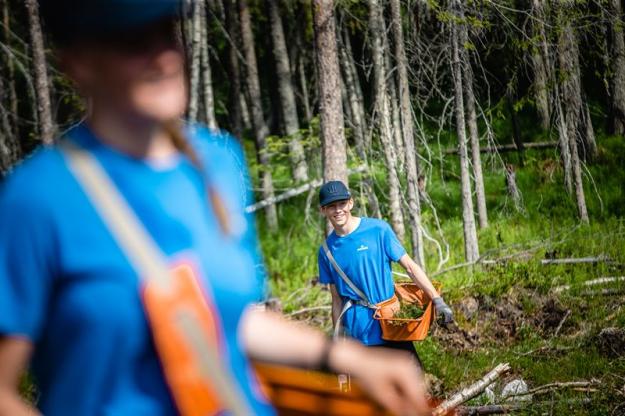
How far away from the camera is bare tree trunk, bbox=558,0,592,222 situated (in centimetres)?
993

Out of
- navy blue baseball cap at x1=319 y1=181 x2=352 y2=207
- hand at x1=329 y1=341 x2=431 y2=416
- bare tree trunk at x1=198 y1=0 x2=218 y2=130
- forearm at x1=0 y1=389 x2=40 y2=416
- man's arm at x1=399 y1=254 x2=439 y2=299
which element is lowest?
man's arm at x1=399 y1=254 x2=439 y2=299

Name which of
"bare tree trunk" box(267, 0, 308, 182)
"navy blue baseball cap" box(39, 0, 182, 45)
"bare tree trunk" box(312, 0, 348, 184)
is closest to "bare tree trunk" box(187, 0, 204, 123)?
"bare tree trunk" box(312, 0, 348, 184)

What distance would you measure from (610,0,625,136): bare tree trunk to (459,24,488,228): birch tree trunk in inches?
83.6

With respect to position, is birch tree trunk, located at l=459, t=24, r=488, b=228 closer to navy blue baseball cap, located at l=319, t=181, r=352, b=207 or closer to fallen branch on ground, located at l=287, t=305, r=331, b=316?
fallen branch on ground, located at l=287, t=305, r=331, b=316

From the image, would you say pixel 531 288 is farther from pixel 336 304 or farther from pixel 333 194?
pixel 333 194

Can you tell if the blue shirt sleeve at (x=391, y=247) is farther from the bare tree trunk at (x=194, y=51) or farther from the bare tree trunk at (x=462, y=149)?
the bare tree trunk at (x=194, y=51)

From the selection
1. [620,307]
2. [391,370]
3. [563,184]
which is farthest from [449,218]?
[391,370]

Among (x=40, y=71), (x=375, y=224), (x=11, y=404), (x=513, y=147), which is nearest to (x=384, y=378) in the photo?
(x=11, y=404)

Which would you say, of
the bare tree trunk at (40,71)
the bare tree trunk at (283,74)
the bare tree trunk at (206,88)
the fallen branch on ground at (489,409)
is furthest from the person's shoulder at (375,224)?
the bare tree trunk at (283,74)

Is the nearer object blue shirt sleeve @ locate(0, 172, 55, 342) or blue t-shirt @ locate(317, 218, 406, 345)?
blue shirt sleeve @ locate(0, 172, 55, 342)

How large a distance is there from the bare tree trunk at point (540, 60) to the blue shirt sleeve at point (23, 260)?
9309 millimetres

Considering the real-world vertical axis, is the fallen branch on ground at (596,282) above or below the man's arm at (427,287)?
below

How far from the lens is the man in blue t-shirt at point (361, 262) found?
6234 millimetres

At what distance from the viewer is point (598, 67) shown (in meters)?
12.0
